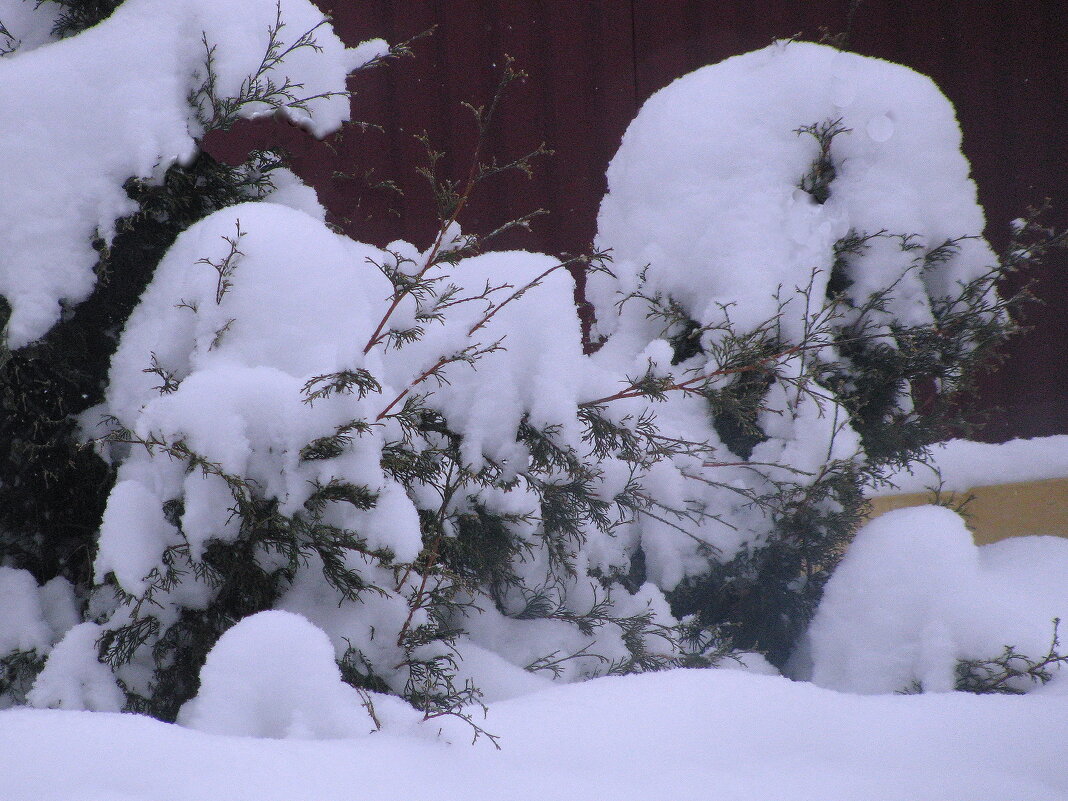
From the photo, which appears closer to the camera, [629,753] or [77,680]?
[629,753]

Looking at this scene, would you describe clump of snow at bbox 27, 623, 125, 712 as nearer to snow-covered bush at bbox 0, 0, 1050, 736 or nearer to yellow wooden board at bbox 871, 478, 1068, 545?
snow-covered bush at bbox 0, 0, 1050, 736

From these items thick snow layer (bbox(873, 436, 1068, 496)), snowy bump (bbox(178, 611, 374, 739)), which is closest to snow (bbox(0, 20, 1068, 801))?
snowy bump (bbox(178, 611, 374, 739))

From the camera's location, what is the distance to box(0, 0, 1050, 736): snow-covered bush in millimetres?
1665

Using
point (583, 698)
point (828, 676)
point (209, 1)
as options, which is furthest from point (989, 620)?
point (209, 1)

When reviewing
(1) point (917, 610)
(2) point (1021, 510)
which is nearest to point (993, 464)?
(2) point (1021, 510)

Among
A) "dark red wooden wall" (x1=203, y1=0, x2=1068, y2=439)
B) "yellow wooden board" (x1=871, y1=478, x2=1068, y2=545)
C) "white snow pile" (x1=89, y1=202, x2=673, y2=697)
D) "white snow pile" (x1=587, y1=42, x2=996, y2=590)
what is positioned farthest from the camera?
"yellow wooden board" (x1=871, y1=478, x2=1068, y2=545)

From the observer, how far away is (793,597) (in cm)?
261

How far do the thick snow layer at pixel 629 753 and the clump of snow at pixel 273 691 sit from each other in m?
0.09

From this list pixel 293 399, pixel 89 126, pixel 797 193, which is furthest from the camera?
pixel 797 193

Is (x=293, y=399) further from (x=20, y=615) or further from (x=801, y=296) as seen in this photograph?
(x=801, y=296)

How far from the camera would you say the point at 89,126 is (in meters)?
1.88

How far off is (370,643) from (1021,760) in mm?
1442

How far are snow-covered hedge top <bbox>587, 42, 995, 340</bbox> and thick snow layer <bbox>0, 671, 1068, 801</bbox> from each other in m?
1.29

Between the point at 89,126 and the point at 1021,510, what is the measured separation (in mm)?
5441
